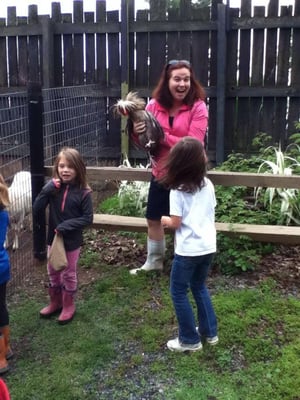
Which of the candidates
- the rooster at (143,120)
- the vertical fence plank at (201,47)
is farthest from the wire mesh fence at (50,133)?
the vertical fence plank at (201,47)

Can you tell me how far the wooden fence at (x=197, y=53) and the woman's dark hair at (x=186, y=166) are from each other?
4172mm

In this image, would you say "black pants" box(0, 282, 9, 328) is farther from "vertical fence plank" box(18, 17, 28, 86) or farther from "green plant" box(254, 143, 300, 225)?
"vertical fence plank" box(18, 17, 28, 86)

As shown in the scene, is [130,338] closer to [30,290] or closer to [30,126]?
[30,290]

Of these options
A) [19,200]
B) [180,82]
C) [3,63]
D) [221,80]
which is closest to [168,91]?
[180,82]

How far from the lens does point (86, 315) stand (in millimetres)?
3992

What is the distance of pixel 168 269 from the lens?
461 centimetres

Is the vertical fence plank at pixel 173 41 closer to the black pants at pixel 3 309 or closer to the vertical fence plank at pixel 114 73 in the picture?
the vertical fence plank at pixel 114 73

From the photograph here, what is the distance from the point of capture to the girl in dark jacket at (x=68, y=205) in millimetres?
3732

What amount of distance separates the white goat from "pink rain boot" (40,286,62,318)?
3.55ft

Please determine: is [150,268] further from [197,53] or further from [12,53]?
[12,53]

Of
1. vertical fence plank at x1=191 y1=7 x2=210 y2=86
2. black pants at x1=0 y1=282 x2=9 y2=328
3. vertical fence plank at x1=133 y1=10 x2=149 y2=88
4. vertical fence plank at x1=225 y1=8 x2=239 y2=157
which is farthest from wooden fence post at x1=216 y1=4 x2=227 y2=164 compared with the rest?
black pants at x1=0 y1=282 x2=9 y2=328

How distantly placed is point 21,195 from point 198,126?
2.03 m

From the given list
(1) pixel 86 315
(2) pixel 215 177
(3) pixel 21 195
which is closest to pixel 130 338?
(1) pixel 86 315

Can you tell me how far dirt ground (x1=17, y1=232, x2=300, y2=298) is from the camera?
438cm
